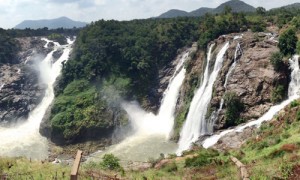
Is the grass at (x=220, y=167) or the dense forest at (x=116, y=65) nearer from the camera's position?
the grass at (x=220, y=167)

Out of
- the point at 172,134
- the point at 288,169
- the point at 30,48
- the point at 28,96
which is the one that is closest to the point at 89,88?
the point at 28,96

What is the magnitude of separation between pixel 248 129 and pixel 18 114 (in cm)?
3995

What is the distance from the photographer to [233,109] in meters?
37.8

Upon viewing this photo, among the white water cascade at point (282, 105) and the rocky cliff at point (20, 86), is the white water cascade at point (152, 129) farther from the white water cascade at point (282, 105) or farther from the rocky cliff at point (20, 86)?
the rocky cliff at point (20, 86)

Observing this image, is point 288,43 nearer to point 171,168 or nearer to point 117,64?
point 171,168

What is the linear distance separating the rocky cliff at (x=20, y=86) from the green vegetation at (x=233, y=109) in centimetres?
3544

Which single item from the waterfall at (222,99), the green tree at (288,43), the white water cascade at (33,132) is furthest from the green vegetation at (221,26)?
the white water cascade at (33,132)

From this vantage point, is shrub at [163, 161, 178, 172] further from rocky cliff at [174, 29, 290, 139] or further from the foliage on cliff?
the foliage on cliff

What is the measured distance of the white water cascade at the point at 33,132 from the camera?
157ft

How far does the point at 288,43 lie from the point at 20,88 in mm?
44996

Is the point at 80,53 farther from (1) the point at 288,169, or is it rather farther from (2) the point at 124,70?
(1) the point at 288,169

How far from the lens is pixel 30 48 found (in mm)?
80500

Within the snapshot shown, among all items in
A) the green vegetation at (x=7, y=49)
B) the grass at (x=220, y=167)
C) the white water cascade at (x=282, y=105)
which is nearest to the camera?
the grass at (x=220, y=167)

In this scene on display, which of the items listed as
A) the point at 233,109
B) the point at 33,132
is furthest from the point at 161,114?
the point at 33,132
